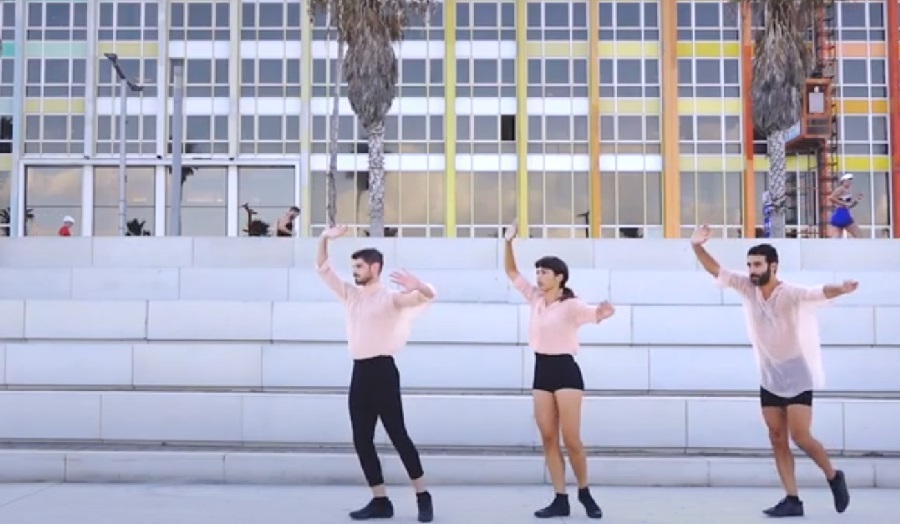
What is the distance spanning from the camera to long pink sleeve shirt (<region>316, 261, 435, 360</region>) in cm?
678

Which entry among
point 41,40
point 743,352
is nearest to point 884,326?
point 743,352

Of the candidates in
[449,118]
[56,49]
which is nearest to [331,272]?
[449,118]

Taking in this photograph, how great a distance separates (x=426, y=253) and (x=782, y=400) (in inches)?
300

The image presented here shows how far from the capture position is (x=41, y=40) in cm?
3884

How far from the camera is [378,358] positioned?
6793 mm

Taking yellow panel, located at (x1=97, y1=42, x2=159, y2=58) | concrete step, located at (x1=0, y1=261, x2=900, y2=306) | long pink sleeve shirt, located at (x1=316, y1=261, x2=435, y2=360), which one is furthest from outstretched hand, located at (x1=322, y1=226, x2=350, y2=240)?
yellow panel, located at (x1=97, y1=42, x2=159, y2=58)

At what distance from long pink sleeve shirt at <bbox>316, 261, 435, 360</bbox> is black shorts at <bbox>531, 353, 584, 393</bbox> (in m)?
0.91

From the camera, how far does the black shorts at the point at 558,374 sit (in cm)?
681

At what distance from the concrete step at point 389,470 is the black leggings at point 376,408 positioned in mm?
1664

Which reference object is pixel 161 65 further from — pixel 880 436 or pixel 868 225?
pixel 880 436

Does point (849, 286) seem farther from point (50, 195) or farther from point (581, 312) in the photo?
point (50, 195)

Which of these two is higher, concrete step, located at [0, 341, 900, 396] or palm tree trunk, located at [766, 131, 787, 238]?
palm tree trunk, located at [766, 131, 787, 238]

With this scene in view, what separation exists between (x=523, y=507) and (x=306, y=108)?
105 feet

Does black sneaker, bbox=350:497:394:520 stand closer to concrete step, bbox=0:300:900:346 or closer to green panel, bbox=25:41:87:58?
concrete step, bbox=0:300:900:346
